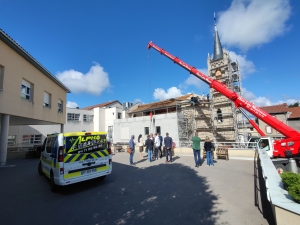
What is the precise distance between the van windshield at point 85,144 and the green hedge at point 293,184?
212 inches

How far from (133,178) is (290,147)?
26.3 feet

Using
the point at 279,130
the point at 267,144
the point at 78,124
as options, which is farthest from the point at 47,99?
the point at 279,130

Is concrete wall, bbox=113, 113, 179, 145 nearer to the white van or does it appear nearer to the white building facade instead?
the white building facade

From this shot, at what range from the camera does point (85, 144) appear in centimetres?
562

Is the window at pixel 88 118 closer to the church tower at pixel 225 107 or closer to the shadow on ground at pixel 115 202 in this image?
the church tower at pixel 225 107

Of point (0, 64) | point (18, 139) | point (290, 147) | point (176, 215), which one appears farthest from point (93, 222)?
point (18, 139)

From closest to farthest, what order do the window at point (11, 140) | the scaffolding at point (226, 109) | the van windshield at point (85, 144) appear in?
1. the van windshield at point (85, 144)
2. the scaffolding at point (226, 109)
3. the window at point (11, 140)

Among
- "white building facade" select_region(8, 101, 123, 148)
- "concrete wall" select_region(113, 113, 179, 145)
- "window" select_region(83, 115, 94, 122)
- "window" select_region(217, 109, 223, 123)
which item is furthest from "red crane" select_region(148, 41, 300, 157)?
"window" select_region(83, 115, 94, 122)

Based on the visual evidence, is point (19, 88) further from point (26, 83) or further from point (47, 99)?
point (47, 99)

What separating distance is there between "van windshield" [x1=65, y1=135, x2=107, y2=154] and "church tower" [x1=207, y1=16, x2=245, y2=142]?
18036 millimetres

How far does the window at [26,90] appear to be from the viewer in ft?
38.8

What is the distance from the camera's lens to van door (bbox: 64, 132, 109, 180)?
517 cm

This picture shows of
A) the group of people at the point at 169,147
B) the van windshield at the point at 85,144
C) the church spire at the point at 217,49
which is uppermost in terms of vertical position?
the church spire at the point at 217,49

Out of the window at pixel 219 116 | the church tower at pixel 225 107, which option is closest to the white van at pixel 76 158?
the church tower at pixel 225 107
